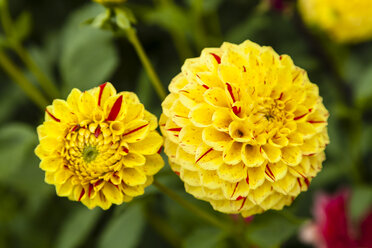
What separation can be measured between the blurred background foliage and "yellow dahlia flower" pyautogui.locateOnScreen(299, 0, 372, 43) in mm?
43

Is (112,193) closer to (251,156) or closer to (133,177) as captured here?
(133,177)

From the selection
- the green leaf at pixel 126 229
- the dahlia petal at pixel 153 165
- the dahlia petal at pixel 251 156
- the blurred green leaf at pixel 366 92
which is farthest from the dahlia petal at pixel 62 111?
the blurred green leaf at pixel 366 92

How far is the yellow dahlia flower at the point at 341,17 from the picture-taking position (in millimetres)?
1046

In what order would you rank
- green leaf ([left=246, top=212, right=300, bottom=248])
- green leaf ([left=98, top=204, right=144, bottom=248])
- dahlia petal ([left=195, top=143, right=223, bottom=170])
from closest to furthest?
dahlia petal ([left=195, top=143, right=223, bottom=170]) → green leaf ([left=246, top=212, right=300, bottom=248]) → green leaf ([left=98, top=204, right=144, bottom=248])

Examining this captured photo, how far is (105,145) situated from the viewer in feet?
2.07

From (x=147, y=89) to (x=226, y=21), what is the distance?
18.0 inches

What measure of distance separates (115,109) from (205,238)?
12.6 inches

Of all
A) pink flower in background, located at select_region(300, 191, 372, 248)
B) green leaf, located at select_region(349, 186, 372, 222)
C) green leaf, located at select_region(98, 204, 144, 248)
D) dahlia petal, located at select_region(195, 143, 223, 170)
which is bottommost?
pink flower in background, located at select_region(300, 191, 372, 248)

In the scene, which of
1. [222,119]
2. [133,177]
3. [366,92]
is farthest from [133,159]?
[366,92]

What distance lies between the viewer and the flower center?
0.63 m

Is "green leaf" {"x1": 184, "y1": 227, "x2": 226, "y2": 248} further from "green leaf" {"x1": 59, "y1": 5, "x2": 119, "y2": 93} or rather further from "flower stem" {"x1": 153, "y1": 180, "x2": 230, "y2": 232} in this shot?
"green leaf" {"x1": 59, "y1": 5, "x2": 119, "y2": 93}

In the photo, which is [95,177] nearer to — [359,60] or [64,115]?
[64,115]

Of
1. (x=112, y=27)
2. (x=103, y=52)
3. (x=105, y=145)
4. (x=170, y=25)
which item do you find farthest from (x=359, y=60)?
(x=105, y=145)

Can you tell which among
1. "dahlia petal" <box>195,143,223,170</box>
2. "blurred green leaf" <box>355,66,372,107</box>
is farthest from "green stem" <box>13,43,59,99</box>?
"blurred green leaf" <box>355,66,372,107</box>
